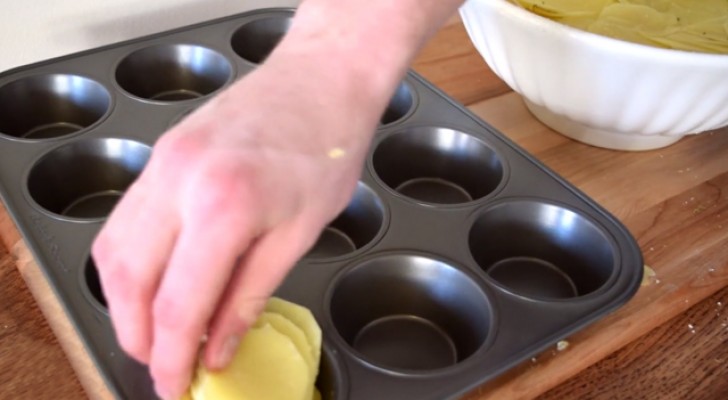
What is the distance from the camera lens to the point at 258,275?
1.53ft

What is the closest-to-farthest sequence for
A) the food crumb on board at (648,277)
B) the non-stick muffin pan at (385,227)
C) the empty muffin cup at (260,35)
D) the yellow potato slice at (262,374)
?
1. the yellow potato slice at (262,374)
2. the non-stick muffin pan at (385,227)
3. the food crumb on board at (648,277)
4. the empty muffin cup at (260,35)

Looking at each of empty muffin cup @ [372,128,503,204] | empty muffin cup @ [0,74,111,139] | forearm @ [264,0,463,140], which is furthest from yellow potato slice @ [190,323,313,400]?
empty muffin cup @ [0,74,111,139]

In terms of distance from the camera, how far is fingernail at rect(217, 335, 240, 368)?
0.50 m

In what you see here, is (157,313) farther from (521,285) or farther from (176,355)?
(521,285)

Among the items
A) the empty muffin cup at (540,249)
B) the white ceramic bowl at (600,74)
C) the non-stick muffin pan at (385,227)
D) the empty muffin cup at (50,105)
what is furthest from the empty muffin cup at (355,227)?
the empty muffin cup at (50,105)

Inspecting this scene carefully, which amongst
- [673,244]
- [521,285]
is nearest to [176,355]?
[521,285]

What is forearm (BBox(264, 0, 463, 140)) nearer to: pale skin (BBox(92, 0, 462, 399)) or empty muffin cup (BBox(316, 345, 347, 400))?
pale skin (BBox(92, 0, 462, 399))

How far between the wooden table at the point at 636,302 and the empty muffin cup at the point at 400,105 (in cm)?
9

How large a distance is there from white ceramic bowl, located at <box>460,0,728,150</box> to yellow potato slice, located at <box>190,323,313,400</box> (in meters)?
0.42

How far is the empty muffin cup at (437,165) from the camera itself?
920 millimetres

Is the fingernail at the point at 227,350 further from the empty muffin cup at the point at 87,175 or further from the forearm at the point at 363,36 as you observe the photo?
the empty muffin cup at the point at 87,175

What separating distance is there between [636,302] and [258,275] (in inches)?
18.1

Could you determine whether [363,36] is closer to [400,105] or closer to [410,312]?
[410,312]

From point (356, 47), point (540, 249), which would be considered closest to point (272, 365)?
point (356, 47)
